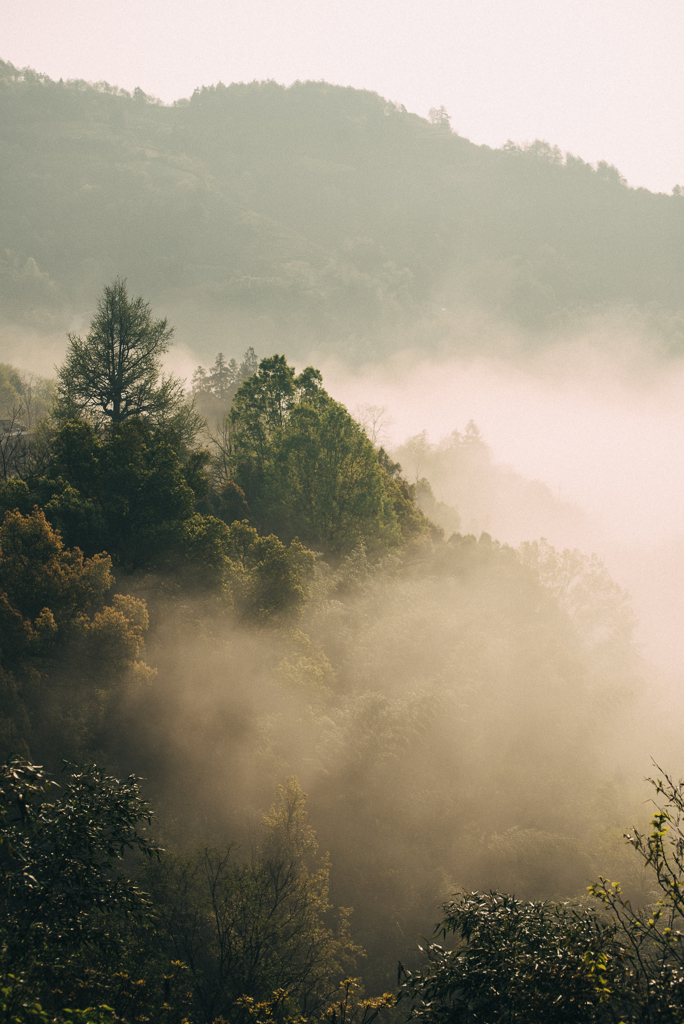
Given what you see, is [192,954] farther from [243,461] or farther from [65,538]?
[243,461]

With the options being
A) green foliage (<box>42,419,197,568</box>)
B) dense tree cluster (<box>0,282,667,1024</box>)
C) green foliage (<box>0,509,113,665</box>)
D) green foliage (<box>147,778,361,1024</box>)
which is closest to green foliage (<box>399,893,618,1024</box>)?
dense tree cluster (<box>0,282,667,1024</box>)

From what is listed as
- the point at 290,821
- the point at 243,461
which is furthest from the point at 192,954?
the point at 243,461

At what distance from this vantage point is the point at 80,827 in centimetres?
1185

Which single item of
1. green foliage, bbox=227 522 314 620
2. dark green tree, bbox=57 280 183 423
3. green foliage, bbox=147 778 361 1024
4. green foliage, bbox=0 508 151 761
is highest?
dark green tree, bbox=57 280 183 423

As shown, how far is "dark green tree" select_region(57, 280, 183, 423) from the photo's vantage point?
43.2 meters

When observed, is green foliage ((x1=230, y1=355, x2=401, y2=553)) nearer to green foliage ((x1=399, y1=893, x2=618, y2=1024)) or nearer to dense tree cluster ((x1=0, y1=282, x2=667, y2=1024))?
dense tree cluster ((x1=0, y1=282, x2=667, y2=1024))

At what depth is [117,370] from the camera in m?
43.8

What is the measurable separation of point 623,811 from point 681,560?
153391 millimetres

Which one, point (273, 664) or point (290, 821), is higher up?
point (273, 664)

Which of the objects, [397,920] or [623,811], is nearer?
[397,920]

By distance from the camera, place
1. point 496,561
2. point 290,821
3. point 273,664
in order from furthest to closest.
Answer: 1. point 496,561
2. point 273,664
3. point 290,821

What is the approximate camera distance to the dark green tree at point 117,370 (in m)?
43.2

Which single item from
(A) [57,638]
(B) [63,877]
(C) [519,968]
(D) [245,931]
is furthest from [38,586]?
(C) [519,968]

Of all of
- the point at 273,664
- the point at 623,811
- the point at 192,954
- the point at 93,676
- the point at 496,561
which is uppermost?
the point at 496,561
